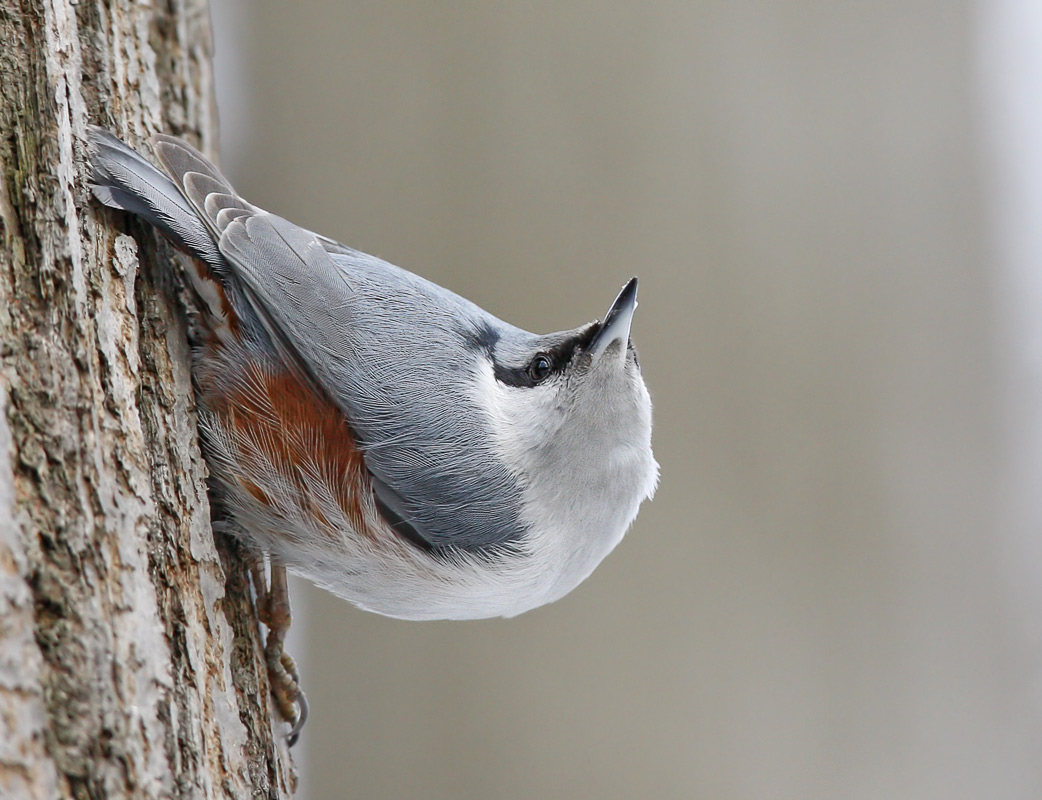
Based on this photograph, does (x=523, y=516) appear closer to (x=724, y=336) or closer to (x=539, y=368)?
(x=539, y=368)

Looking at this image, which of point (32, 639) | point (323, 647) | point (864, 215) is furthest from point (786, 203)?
point (32, 639)

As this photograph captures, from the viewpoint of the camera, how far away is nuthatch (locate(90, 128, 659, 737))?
1287 mm

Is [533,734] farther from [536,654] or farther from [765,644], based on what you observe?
[765,644]

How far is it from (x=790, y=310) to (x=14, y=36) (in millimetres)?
1883

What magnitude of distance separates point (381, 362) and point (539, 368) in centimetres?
33

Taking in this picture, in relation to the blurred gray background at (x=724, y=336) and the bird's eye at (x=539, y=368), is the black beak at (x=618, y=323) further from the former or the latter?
the blurred gray background at (x=724, y=336)

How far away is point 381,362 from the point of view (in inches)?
51.4

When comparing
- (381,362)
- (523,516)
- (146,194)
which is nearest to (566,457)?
(523,516)

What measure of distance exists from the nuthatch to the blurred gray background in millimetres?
865

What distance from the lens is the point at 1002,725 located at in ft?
7.85

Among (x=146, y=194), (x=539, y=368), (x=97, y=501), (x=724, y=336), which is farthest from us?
(x=724, y=336)

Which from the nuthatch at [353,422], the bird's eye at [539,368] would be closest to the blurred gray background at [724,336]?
the bird's eye at [539,368]

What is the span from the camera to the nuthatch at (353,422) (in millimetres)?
1287

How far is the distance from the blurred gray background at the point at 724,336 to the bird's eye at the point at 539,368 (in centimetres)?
71
